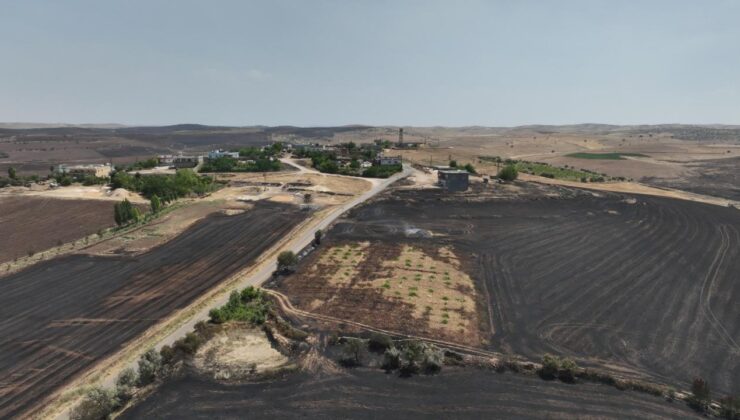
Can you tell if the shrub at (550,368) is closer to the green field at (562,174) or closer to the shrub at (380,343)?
the shrub at (380,343)

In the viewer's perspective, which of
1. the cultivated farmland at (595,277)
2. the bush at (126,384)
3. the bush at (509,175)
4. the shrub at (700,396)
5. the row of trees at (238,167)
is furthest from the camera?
the row of trees at (238,167)

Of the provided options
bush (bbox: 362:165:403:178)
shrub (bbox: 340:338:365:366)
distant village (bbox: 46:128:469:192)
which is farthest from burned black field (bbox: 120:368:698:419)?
bush (bbox: 362:165:403:178)

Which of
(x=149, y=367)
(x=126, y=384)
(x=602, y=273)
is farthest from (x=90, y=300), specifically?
(x=602, y=273)

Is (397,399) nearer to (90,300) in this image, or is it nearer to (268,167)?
Answer: (90,300)

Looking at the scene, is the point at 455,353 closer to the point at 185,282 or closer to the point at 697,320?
the point at 697,320

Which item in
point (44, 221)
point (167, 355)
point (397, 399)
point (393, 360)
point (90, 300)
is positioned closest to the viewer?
point (397, 399)

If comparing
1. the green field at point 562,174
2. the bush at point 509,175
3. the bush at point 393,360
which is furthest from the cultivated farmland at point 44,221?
the green field at point 562,174

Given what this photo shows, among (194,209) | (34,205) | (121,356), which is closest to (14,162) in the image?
(34,205)
